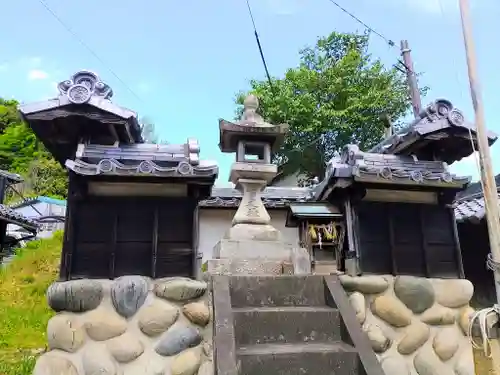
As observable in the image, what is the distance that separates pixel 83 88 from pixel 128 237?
87.0 inches

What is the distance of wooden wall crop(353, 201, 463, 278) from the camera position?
6.00 meters

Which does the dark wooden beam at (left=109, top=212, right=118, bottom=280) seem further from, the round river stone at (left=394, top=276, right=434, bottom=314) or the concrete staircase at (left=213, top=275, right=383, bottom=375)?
the round river stone at (left=394, top=276, right=434, bottom=314)

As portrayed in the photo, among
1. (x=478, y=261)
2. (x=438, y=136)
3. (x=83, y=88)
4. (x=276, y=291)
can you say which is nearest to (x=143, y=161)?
(x=83, y=88)

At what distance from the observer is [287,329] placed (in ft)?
15.5

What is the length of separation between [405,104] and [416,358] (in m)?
16.4

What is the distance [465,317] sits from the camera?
5633 millimetres

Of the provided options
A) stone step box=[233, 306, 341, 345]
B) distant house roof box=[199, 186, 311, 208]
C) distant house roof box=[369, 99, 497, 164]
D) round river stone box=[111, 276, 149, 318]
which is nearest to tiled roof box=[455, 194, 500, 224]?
distant house roof box=[369, 99, 497, 164]

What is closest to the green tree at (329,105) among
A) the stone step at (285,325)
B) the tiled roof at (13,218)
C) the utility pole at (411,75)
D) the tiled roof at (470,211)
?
the utility pole at (411,75)

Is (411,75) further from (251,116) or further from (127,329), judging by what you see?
(127,329)

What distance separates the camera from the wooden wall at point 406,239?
236 inches

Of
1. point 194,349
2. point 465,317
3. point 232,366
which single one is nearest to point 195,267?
point 194,349

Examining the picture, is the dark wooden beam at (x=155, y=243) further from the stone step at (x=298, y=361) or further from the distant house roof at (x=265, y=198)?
the distant house roof at (x=265, y=198)

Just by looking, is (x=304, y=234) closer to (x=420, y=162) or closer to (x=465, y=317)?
(x=420, y=162)

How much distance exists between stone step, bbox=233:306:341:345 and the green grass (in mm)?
4309
